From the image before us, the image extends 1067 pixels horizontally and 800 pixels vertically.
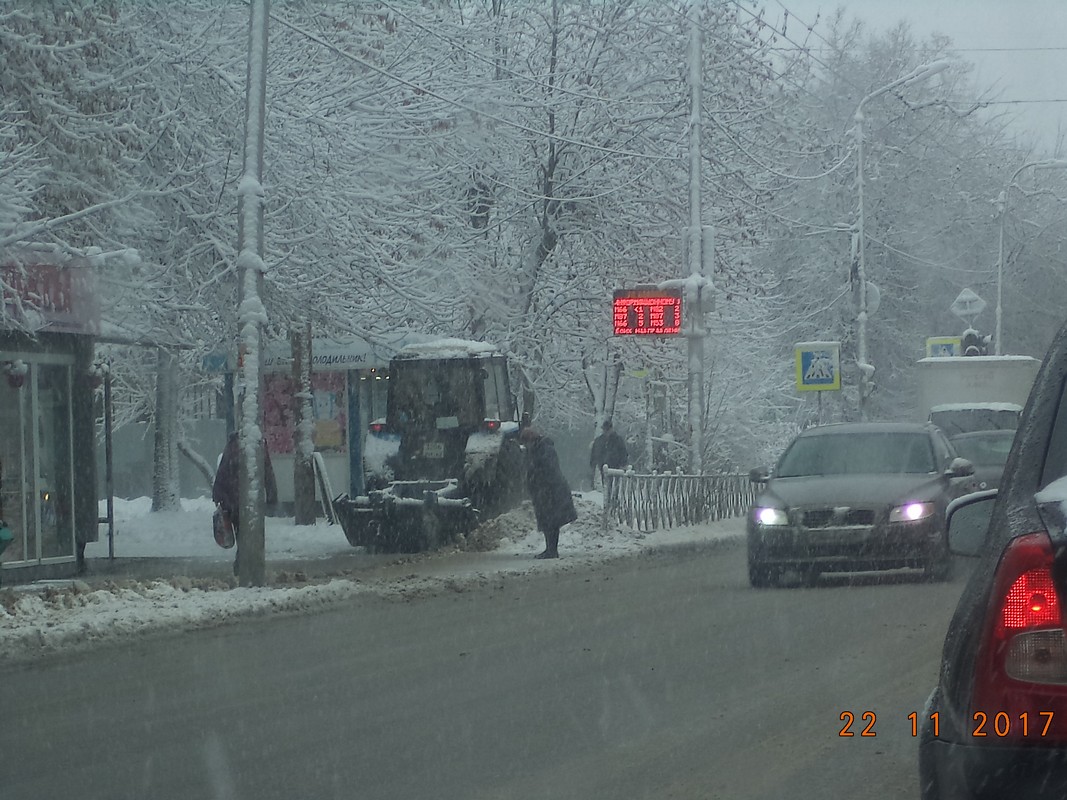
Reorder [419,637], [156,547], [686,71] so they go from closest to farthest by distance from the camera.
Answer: [419,637]
[156,547]
[686,71]

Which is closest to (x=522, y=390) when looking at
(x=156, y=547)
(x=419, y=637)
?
(x=156, y=547)

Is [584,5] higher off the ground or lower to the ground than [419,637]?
higher

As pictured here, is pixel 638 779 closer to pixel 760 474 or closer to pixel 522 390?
pixel 760 474

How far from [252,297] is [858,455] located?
642 cm

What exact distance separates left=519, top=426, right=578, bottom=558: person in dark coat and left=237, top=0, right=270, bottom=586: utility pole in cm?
521

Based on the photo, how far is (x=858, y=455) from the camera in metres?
16.6

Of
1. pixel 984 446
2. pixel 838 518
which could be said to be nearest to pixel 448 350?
pixel 984 446

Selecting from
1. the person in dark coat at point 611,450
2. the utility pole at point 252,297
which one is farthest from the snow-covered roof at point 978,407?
the utility pole at point 252,297

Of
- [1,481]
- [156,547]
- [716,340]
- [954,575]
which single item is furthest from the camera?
[716,340]

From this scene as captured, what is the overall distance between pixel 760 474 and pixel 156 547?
1103 centimetres

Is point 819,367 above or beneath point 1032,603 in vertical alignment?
above

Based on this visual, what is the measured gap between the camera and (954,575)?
16.0 metres

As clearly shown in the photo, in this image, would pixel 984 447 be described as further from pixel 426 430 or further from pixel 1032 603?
pixel 1032 603

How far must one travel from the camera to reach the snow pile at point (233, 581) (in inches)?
536
